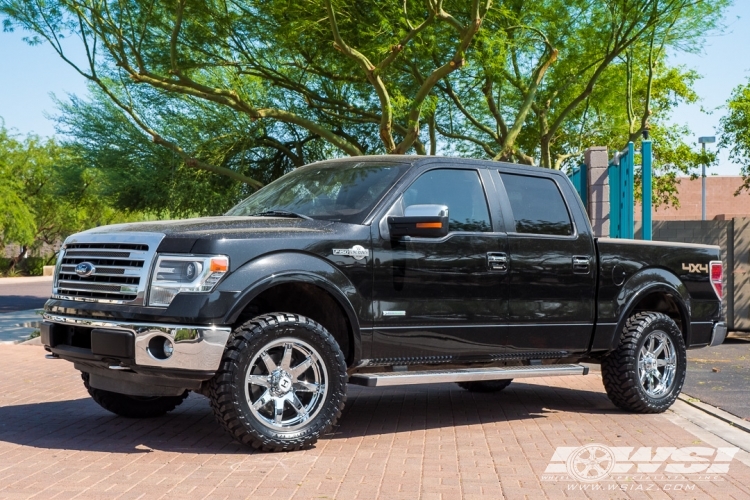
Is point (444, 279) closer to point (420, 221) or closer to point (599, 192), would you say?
point (420, 221)

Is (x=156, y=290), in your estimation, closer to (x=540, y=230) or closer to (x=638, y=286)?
(x=540, y=230)

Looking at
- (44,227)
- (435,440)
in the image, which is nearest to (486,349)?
(435,440)

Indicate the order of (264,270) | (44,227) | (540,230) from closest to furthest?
(264,270)
(540,230)
(44,227)

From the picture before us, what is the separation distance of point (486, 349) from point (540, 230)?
1.19 m

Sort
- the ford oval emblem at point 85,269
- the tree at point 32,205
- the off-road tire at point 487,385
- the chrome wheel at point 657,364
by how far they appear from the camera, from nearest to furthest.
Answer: the ford oval emblem at point 85,269
the chrome wheel at point 657,364
the off-road tire at point 487,385
the tree at point 32,205

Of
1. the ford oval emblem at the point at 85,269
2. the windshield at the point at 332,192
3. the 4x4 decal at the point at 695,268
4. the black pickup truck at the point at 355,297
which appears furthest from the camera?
the 4x4 decal at the point at 695,268

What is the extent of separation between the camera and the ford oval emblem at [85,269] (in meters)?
7.02

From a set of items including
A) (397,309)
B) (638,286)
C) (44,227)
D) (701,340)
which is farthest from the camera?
(44,227)

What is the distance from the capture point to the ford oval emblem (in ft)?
23.0

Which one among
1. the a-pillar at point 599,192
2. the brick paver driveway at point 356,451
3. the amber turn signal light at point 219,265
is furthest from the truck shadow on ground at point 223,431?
the a-pillar at point 599,192

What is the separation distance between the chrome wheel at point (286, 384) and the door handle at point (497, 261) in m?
1.75

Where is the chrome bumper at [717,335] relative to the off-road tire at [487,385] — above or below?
above

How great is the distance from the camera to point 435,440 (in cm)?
759

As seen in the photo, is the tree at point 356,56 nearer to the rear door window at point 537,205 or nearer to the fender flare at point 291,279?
the rear door window at point 537,205
